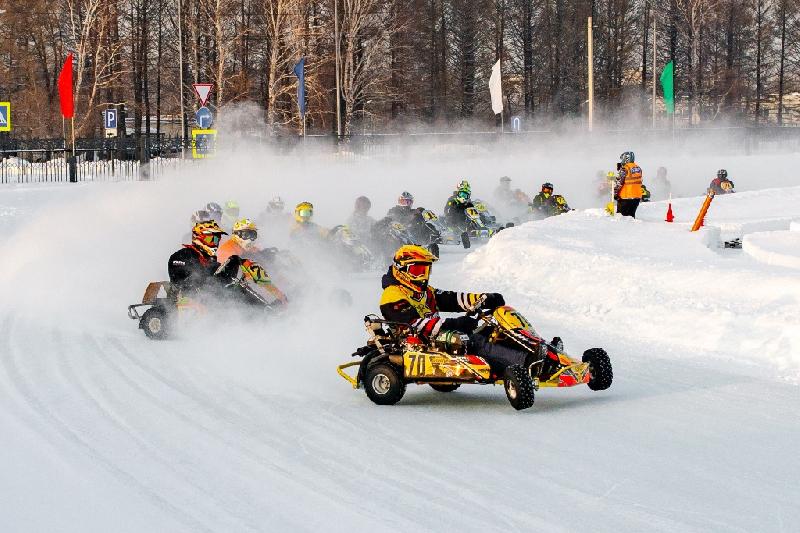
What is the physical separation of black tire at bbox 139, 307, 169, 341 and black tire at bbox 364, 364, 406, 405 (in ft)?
15.4

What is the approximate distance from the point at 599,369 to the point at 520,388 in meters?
0.94

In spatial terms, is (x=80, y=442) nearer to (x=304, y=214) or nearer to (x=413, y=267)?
(x=413, y=267)

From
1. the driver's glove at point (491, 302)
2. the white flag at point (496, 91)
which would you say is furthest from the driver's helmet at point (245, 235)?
the white flag at point (496, 91)

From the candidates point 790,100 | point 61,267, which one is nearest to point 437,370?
point 61,267

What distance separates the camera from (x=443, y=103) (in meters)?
75.9

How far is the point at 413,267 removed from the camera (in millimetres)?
11047

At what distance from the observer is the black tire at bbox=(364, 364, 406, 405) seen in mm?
10445

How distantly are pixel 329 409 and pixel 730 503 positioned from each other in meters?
4.12

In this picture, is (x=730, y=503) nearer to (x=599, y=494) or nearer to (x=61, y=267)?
(x=599, y=494)

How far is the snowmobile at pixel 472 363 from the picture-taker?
33.3 ft

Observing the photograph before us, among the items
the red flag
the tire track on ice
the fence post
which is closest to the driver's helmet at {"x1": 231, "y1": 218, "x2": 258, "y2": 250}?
the tire track on ice

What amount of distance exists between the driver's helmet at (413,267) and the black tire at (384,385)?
35.8 inches

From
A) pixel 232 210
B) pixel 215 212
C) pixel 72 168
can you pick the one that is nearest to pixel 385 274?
pixel 215 212

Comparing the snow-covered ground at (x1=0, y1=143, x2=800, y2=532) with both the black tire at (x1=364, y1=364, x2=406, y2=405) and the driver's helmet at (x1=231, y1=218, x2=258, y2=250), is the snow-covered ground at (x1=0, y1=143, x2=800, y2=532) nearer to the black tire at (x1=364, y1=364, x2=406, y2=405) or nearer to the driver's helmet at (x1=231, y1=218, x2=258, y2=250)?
the black tire at (x1=364, y1=364, x2=406, y2=405)
